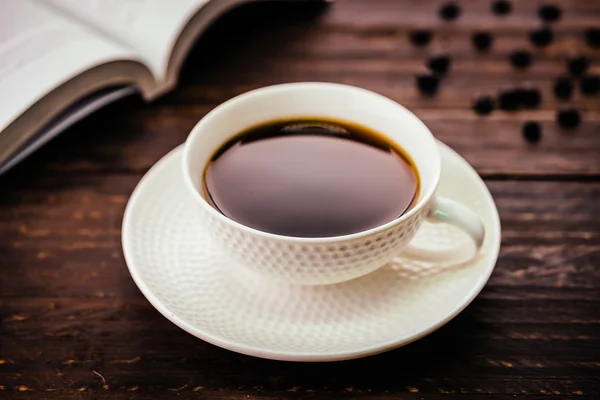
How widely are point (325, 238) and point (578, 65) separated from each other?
658 millimetres

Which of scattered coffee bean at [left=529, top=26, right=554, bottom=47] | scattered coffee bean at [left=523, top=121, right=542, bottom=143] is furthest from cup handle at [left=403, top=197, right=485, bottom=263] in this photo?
scattered coffee bean at [left=529, top=26, right=554, bottom=47]

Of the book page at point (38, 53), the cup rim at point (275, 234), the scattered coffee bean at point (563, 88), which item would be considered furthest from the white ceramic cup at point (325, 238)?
the scattered coffee bean at point (563, 88)

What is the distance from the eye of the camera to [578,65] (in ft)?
3.42

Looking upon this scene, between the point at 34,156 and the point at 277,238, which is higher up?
the point at 277,238

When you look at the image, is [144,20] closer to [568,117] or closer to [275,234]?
[275,234]

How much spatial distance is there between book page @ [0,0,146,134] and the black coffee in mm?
258

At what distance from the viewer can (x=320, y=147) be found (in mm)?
789

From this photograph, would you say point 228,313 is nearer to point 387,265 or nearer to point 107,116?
point 387,265

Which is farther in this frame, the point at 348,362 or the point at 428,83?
the point at 428,83

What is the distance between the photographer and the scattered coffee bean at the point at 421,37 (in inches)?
43.8

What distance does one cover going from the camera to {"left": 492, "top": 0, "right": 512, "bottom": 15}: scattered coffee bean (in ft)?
3.89

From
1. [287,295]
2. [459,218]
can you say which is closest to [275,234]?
[287,295]

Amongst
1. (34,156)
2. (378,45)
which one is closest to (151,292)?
(34,156)

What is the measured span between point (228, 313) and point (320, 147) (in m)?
0.24
